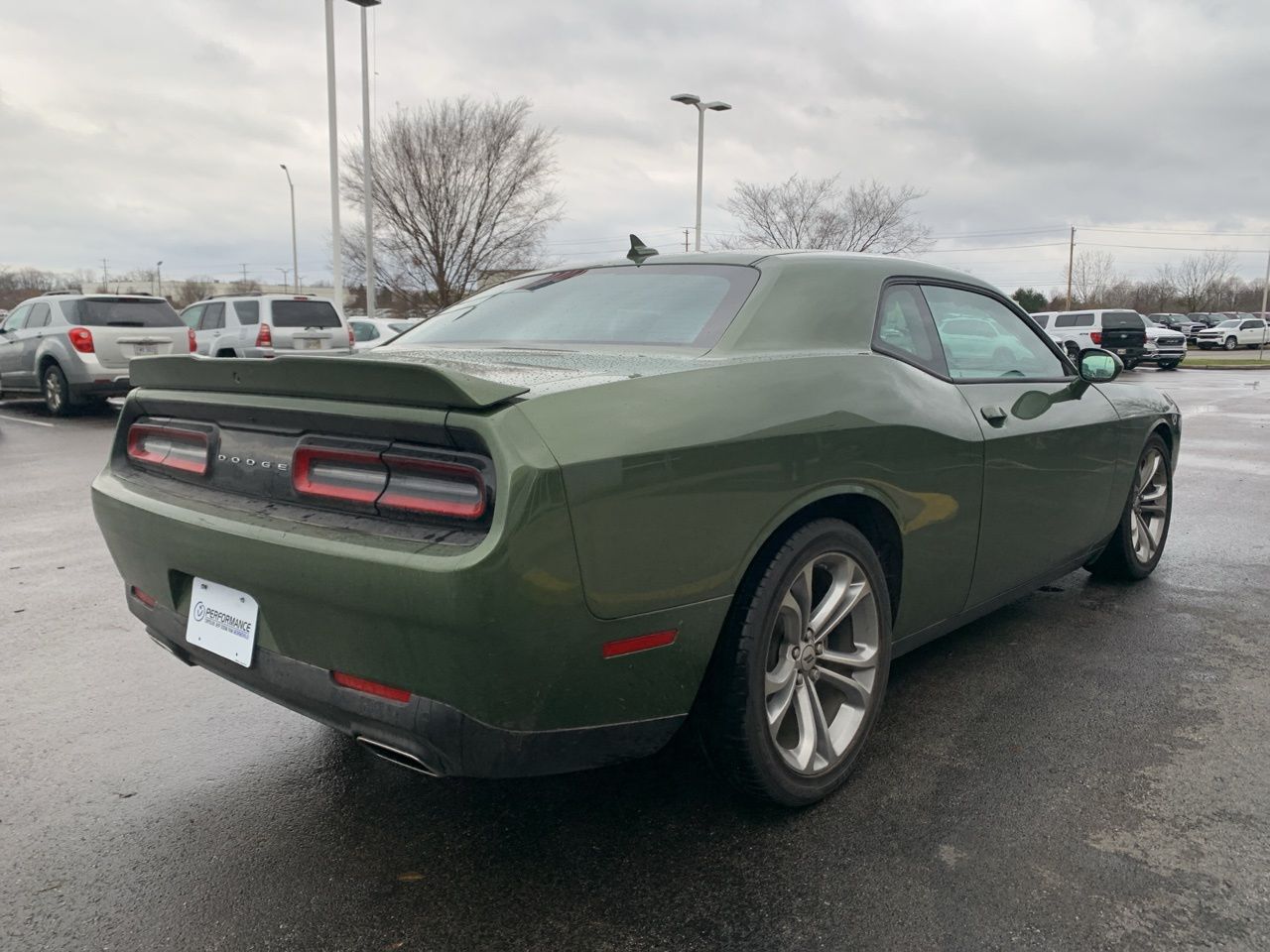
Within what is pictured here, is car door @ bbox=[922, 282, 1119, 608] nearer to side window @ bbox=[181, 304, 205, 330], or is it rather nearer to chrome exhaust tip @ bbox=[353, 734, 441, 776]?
chrome exhaust tip @ bbox=[353, 734, 441, 776]

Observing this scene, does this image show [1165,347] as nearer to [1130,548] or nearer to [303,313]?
[303,313]

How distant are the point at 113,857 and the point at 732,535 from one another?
175 cm

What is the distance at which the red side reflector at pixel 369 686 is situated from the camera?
2.09 m

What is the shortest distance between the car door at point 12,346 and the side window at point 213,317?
2762 millimetres

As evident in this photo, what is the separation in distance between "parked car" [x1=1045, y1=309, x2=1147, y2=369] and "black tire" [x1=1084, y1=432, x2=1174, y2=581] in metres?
25.1

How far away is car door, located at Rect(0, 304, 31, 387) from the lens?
13.9 m

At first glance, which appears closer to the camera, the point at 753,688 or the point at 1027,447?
the point at 753,688

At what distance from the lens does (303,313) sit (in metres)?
15.6

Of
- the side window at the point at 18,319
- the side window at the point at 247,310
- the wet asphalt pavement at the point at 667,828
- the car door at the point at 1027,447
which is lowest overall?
the wet asphalt pavement at the point at 667,828

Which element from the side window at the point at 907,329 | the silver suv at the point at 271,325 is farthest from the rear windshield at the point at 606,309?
the silver suv at the point at 271,325

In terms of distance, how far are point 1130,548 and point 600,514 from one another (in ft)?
12.0

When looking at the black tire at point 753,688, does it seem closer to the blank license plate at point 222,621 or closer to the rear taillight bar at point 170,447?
the blank license plate at point 222,621

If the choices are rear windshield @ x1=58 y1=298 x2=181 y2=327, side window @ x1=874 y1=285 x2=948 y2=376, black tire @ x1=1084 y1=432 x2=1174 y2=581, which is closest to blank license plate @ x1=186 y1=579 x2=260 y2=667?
side window @ x1=874 y1=285 x2=948 y2=376

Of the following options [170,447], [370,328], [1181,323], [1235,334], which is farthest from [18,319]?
[1181,323]
